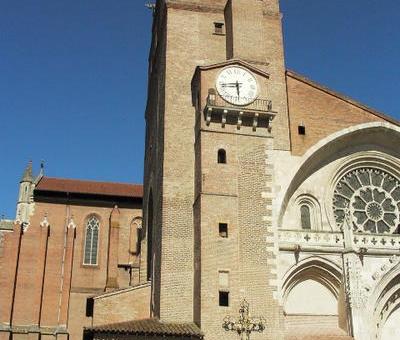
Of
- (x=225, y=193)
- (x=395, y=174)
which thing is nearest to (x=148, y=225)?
(x=225, y=193)

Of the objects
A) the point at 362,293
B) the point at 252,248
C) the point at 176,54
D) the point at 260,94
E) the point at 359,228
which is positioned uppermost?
the point at 176,54

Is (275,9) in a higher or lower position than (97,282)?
higher

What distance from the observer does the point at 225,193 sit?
71.1 feet

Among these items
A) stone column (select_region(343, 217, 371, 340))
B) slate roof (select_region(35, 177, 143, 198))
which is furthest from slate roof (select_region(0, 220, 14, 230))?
stone column (select_region(343, 217, 371, 340))

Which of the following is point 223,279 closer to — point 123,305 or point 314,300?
point 123,305

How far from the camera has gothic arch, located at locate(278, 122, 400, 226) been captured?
81.0 ft

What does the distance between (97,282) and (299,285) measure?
18410 millimetres

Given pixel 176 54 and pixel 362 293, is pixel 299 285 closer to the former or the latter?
pixel 362 293

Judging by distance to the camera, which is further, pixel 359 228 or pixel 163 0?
pixel 163 0

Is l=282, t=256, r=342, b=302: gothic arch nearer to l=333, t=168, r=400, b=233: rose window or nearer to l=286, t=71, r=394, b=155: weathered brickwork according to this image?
l=333, t=168, r=400, b=233: rose window

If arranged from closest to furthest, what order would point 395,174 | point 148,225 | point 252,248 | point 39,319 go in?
point 252,248, point 395,174, point 148,225, point 39,319

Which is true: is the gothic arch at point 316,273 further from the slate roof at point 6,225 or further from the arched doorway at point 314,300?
the slate roof at point 6,225

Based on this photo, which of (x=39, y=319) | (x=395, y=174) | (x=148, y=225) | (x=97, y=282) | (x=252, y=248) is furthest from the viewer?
(x=97, y=282)

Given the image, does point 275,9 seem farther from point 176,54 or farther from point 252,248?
point 252,248
